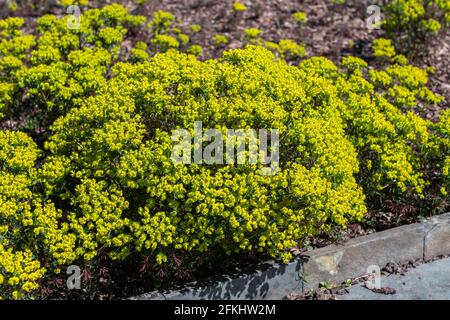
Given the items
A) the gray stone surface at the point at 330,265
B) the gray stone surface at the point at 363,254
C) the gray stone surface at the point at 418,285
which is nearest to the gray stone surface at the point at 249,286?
the gray stone surface at the point at 330,265

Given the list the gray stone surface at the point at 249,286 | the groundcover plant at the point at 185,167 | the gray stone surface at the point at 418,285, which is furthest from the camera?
the gray stone surface at the point at 418,285

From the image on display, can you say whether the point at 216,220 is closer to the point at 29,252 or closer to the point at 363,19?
the point at 29,252

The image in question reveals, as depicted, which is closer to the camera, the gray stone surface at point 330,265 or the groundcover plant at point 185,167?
the groundcover plant at point 185,167

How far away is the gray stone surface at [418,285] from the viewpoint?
5.61 meters

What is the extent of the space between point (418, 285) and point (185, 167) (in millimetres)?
2310

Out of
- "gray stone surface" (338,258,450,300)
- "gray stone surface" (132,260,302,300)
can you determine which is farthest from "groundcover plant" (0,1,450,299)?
"gray stone surface" (338,258,450,300)

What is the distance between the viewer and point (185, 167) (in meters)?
5.17

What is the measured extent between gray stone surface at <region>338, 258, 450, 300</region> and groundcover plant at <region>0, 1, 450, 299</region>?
64 cm

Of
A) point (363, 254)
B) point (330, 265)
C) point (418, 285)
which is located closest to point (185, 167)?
point (330, 265)

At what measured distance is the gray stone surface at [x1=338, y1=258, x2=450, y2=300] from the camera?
5.61 meters

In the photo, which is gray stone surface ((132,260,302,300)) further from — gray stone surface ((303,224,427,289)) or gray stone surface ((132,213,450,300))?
gray stone surface ((303,224,427,289))

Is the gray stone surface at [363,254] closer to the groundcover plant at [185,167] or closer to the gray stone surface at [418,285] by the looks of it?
the gray stone surface at [418,285]

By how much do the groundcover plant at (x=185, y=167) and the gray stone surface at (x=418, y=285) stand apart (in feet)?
2.12
